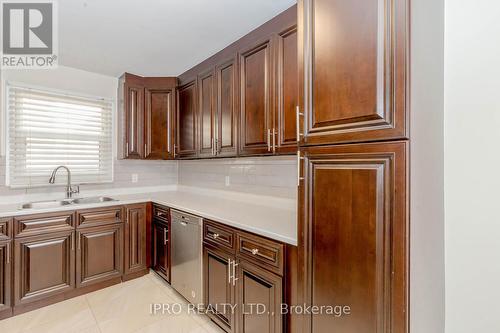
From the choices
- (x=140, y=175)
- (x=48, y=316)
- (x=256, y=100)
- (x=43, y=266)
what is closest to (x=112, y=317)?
(x=48, y=316)

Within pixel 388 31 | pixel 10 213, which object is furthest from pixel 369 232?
pixel 10 213

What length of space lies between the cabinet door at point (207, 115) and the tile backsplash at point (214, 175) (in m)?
0.37

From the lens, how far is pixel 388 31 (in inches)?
33.8

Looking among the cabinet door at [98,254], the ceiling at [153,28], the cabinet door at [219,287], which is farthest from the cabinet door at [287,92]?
the cabinet door at [98,254]

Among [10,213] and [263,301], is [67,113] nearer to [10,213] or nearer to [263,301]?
[10,213]

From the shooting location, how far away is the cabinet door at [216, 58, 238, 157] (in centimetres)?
207

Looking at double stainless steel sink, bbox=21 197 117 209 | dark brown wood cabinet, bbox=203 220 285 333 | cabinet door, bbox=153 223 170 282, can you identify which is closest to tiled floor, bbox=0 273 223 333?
cabinet door, bbox=153 223 170 282

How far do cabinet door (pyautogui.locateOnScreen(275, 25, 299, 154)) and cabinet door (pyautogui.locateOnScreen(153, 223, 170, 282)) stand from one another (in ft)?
5.24

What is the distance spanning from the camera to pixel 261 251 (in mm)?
1495

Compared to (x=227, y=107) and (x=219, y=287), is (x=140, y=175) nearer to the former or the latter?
(x=227, y=107)

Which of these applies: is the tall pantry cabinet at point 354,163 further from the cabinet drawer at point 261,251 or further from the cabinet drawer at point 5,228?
the cabinet drawer at point 5,228

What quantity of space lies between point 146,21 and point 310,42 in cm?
133

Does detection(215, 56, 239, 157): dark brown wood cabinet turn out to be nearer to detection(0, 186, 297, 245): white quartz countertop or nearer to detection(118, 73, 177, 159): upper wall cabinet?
detection(0, 186, 297, 245): white quartz countertop

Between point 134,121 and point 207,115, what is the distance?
1.02 meters
